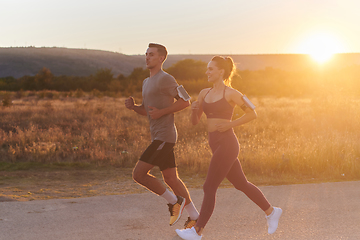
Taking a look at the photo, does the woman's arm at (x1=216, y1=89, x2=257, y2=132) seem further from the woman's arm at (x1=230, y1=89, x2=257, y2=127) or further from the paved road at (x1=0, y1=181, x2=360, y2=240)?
the paved road at (x1=0, y1=181, x2=360, y2=240)

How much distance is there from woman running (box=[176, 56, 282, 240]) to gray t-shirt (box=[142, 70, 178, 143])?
31cm

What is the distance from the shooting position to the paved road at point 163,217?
13.8 ft

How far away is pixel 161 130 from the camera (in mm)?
4191

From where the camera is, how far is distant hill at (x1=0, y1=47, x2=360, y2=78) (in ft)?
333

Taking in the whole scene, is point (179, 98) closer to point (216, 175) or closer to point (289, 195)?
point (216, 175)

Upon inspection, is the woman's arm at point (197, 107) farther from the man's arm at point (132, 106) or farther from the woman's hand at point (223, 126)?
the man's arm at point (132, 106)

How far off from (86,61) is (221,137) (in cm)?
11617

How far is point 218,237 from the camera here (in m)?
4.14

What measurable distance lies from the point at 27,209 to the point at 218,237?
2702mm

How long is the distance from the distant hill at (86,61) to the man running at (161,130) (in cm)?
9301

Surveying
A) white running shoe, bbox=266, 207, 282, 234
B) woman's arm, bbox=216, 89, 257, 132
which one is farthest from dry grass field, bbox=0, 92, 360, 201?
woman's arm, bbox=216, 89, 257, 132

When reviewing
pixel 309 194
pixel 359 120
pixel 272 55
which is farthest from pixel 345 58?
pixel 309 194

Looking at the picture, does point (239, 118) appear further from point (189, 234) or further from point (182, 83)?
point (182, 83)

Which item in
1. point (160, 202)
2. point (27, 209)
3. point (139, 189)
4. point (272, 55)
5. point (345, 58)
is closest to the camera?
point (27, 209)
